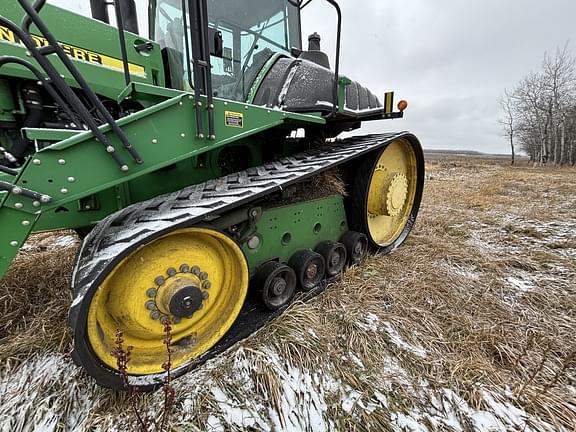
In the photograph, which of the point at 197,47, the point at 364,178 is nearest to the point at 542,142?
the point at 364,178

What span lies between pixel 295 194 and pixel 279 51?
1252mm

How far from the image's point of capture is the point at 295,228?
2.31 meters

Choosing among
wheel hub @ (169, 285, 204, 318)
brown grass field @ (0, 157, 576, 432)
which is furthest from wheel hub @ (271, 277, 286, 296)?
wheel hub @ (169, 285, 204, 318)

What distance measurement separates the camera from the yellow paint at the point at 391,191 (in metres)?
2.96

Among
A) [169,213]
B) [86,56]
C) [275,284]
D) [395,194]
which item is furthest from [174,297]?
[395,194]

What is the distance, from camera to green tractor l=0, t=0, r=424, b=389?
130 centimetres

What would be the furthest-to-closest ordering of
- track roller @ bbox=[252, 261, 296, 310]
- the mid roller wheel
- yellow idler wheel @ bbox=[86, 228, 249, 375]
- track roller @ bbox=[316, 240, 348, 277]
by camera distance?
1. track roller @ bbox=[316, 240, 348, 277]
2. track roller @ bbox=[252, 261, 296, 310]
3. yellow idler wheel @ bbox=[86, 228, 249, 375]
4. the mid roller wheel

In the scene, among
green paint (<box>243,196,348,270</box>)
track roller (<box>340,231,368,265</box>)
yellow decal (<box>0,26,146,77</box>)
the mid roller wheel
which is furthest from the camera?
track roller (<box>340,231,368,265</box>)

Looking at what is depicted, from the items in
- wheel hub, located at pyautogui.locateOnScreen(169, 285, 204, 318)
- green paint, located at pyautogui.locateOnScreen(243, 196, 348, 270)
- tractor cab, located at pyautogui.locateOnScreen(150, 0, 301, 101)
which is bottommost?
wheel hub, located at pyautogui.locateOnScreen(169, 285, 204, 318)

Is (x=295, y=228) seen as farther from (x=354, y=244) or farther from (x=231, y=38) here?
(x=231, y=38)

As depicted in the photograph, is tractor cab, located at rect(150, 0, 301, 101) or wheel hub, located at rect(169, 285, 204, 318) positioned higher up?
tractor cab, located at rect(150, 0, 301, 101)

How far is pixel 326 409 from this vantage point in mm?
1473

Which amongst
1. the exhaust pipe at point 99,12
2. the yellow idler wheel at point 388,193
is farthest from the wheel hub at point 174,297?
the exhaust pipe at point 99,12

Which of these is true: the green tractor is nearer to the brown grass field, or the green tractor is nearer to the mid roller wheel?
the mid roller wheel
